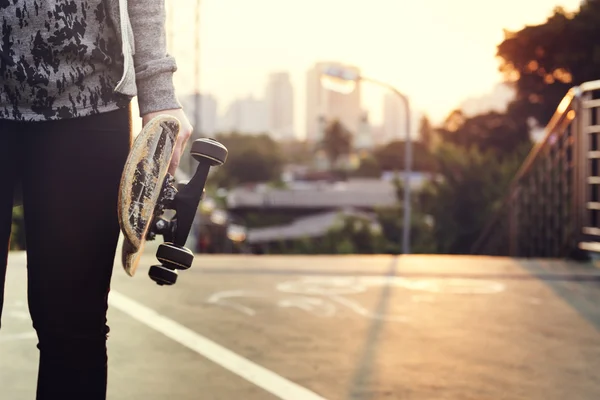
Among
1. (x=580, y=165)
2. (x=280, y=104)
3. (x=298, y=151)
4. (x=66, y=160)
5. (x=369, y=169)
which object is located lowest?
(x=66, y=160)

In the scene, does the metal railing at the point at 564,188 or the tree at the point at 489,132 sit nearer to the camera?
the metal railing at the point at 564,188

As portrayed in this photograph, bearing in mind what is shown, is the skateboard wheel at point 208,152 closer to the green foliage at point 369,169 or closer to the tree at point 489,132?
the tree at point 489,132

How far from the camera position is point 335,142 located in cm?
13888

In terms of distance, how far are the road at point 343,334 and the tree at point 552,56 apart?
2620 cm

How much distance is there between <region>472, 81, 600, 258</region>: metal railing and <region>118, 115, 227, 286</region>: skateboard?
5.25 metres

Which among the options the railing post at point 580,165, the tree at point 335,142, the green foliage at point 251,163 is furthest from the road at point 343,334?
the tree at point 335,142

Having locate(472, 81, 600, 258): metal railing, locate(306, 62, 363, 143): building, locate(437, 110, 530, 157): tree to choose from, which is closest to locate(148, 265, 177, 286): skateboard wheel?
locate(472, 81, 600, 258): metal railing

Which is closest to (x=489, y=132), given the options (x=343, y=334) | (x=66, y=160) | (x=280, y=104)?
(x=343, y=334)

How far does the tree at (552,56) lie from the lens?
31422mm

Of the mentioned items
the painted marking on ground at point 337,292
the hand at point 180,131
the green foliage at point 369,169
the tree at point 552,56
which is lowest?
the painted marking on ground at point 337,292

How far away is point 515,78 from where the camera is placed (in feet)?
112

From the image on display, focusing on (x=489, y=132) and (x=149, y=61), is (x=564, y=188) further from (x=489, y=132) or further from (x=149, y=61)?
(x=489, y=132)

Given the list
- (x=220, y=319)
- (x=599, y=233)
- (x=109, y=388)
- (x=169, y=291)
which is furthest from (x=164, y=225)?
(x=599, y=233)

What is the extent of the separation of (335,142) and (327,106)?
47.4 m
